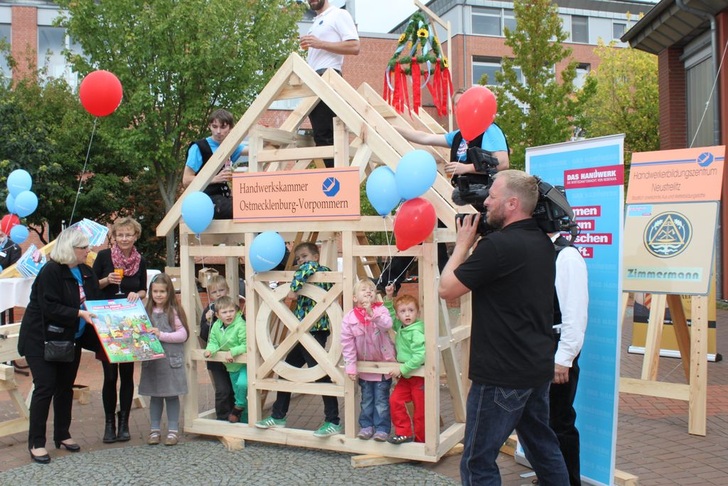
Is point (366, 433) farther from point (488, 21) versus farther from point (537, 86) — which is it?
point (488, 21)

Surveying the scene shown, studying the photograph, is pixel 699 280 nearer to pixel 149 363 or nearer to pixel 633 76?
pixel 149 363

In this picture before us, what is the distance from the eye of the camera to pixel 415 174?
442cm

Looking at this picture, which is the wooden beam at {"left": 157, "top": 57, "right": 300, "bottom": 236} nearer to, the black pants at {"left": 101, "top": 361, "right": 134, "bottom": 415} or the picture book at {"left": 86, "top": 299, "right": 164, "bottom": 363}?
the picture book at {"left": 86, "top": 299, "right": 164, "bottom": 363}

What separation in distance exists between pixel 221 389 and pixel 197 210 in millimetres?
1509

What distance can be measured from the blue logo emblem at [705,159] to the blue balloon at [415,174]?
2.70m

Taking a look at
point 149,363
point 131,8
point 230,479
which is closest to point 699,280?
point 230,479

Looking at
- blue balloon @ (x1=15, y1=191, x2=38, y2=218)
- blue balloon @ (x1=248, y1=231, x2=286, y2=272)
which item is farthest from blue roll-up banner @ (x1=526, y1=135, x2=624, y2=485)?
blue balloon @ (x1=15, y1=191, x2=38, y2=218)

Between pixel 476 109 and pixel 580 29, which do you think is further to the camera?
pixel 580 29

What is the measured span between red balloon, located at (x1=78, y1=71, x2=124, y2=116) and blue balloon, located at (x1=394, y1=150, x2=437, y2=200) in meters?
3.04

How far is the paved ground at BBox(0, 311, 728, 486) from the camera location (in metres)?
4.73

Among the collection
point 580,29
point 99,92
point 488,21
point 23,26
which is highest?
point 580,29

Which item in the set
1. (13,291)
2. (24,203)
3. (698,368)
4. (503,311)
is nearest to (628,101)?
(698,368)

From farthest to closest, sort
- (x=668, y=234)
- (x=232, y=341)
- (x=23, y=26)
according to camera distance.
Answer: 1. (x=23, y=26)
2. (x=668, y=234)
3. (x=232, y=341)

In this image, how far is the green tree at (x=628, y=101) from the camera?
24172mm
